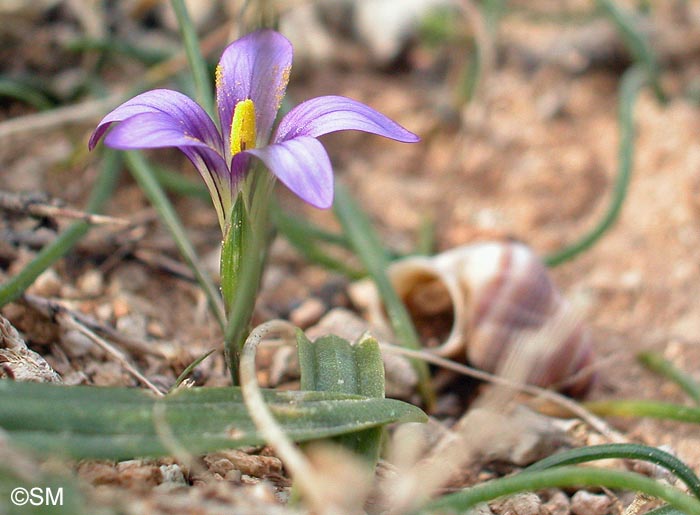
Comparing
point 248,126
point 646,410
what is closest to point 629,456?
point 646,410

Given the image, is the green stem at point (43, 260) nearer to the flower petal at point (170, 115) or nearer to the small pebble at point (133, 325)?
the small pebble at point (133, 325)

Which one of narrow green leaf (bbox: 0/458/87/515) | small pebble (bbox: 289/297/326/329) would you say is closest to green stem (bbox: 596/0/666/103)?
small pebble (bbox: 289/297/326/329)

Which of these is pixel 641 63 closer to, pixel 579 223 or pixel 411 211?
pixel 579 223

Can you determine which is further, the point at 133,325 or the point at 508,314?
the point at 508,314

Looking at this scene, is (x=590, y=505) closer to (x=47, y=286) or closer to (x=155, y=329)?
(x=155, y=329)

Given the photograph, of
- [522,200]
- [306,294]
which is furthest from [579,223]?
[306,294]

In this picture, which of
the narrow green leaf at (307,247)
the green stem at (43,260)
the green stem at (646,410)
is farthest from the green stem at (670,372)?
the green stem at (43,260)

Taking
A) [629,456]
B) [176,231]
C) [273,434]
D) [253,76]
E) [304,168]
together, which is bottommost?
[629,456]
